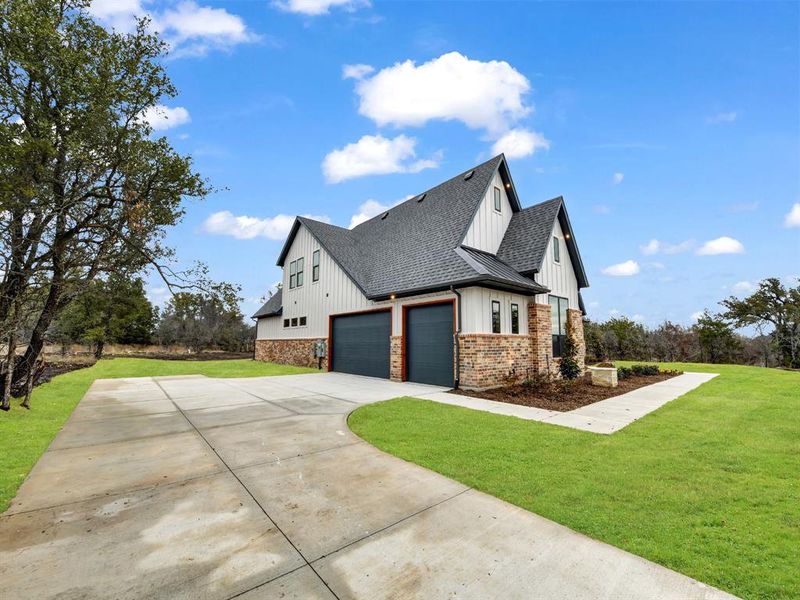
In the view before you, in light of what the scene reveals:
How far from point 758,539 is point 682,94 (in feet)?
53.9

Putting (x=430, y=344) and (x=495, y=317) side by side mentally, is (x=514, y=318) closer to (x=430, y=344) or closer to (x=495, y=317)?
(x=495, y=317)

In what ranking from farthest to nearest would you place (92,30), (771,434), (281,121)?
1. (281,121)
2. (92,30)
3. (771,434)

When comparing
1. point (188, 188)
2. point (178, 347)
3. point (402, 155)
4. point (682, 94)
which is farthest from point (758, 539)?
point (178, 347)

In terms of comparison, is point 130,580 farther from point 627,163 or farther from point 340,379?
point 627,163

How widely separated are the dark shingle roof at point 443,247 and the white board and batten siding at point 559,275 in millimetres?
808

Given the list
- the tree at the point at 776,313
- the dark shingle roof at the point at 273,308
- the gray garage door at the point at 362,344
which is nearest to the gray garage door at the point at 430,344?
the gray garage door at the point at 362,344

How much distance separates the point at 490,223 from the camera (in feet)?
48.4

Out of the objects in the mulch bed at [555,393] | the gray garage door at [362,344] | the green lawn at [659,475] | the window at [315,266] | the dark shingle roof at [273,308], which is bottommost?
the mulch bed at [555,393]

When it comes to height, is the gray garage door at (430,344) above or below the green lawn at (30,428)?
above

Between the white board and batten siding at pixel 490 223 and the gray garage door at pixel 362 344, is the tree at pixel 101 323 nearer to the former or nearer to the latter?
the gray garage door at pixel 362 344

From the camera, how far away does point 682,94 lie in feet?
43.5

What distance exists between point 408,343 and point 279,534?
1041cm

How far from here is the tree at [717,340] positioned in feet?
82.8

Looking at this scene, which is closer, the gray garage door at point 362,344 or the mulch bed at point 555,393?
the mulch bed at point 555,393
